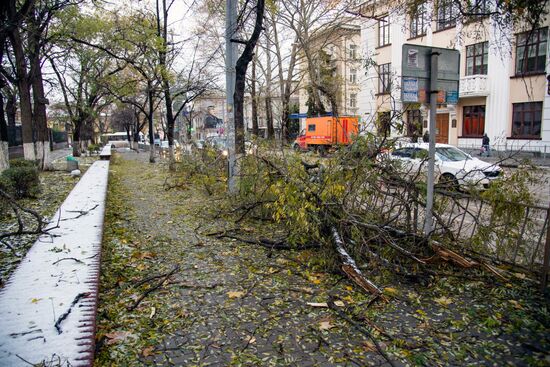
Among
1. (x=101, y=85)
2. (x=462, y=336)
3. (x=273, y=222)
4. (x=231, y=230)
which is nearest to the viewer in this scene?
(x=462, y=336)

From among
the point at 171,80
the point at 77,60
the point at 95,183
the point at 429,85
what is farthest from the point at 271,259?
the point at 77,60

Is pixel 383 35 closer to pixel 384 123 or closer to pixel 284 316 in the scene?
pixel 384 123

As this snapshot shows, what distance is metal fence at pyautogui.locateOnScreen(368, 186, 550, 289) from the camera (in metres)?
4.65

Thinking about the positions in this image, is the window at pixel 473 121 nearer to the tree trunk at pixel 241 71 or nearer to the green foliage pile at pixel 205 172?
the tree trunk at pixel 241 71

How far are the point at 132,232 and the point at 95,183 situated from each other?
209 inches

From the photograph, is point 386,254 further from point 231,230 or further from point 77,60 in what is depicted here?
point 77,60

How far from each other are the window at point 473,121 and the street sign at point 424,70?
2447 centimetres

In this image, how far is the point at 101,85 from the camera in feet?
73.6

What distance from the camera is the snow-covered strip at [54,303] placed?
2.86 metres

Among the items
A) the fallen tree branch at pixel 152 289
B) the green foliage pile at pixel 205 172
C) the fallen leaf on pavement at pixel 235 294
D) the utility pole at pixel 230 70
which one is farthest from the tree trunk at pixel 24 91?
the fallen leaf on pavement at pixel 235 294

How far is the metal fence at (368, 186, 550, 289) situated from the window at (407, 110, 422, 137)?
0.85 m

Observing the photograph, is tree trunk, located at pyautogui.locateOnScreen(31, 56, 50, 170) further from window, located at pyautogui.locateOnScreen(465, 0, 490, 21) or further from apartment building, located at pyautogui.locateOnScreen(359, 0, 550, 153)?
window, located at pyautogui.locateOnScreen(465, 0, 490, 21)

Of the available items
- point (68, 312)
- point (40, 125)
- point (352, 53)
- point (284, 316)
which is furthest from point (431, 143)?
point (352, 53)

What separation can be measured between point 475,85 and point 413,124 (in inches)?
916
